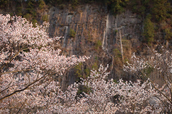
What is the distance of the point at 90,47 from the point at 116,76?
190 inches

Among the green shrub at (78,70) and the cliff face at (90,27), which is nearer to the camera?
the green shrub at (78,70)

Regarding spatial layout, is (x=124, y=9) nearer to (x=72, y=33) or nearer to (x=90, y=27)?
(x=90, y=27)

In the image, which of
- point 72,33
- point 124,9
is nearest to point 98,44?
point 72,33

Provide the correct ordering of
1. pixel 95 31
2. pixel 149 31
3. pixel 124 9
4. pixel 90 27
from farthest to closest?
pixel 124 9 < pixel 90 27 < pixel 95 31 < pixel 149 31

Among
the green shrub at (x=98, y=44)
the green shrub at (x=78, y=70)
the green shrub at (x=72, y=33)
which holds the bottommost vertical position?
the green shrub at (x=78, y=70)

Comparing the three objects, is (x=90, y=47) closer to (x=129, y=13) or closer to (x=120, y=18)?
(x=120, y=18)

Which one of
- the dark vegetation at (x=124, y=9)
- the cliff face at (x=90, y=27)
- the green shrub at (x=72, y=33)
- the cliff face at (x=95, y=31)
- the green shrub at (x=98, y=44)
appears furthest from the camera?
the green shrub at (x=72, y=33)

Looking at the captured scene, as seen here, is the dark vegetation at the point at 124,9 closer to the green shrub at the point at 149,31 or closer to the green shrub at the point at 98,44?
the green shrub at the point at 149,31

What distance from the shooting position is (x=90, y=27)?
19.2 m

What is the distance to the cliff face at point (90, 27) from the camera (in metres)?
18.3

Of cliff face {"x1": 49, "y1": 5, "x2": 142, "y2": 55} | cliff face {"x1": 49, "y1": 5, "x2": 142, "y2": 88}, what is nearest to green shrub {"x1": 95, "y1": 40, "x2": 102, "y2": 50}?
cliff face {"x1": 49, "y1": 5, "x2": 142, "y2": 88}

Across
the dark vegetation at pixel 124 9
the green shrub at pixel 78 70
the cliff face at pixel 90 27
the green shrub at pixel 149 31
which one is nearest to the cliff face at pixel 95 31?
the cliff face at pixel 90 27

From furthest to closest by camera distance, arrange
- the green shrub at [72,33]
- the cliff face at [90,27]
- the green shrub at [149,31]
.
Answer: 1. the green shrub at [72,33]
2. the cliff face at [90,27]
3. the green shrub at [149,31]

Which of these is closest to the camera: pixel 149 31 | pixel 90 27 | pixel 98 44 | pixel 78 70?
pixel 78 70
